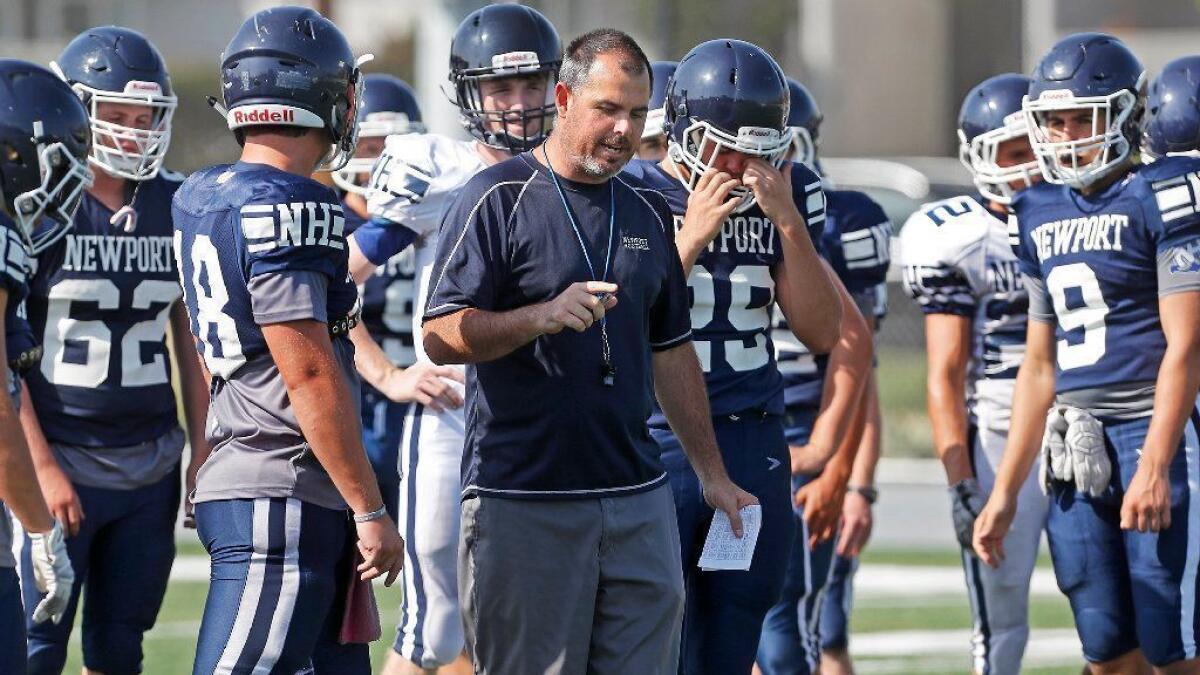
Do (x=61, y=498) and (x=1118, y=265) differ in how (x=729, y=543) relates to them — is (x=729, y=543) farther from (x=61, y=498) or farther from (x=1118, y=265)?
(x=61, y=498)

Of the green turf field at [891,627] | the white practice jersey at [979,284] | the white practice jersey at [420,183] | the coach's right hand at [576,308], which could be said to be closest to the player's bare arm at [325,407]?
the coach's right hand at [576,308]

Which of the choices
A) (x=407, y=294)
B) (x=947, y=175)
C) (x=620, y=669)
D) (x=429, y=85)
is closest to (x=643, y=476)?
(x=620, y=669)

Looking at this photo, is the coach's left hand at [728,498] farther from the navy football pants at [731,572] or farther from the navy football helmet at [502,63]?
the navy football helmet at [502,63]

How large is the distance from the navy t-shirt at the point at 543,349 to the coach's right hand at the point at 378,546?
21 cm

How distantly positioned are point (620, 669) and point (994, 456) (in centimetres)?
224

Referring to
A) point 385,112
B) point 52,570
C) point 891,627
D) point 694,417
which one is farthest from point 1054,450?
point 891,627

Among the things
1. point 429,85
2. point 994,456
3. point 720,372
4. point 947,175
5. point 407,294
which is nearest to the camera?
point 720,372

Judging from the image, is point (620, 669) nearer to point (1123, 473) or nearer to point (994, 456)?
point (1123, 473)

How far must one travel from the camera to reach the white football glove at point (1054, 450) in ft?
17.2

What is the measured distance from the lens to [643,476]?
432 centimetres

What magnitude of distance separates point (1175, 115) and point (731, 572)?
226cm

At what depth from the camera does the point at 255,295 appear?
4.06 m

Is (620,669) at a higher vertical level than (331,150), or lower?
lower

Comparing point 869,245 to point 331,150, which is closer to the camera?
point 331,150
